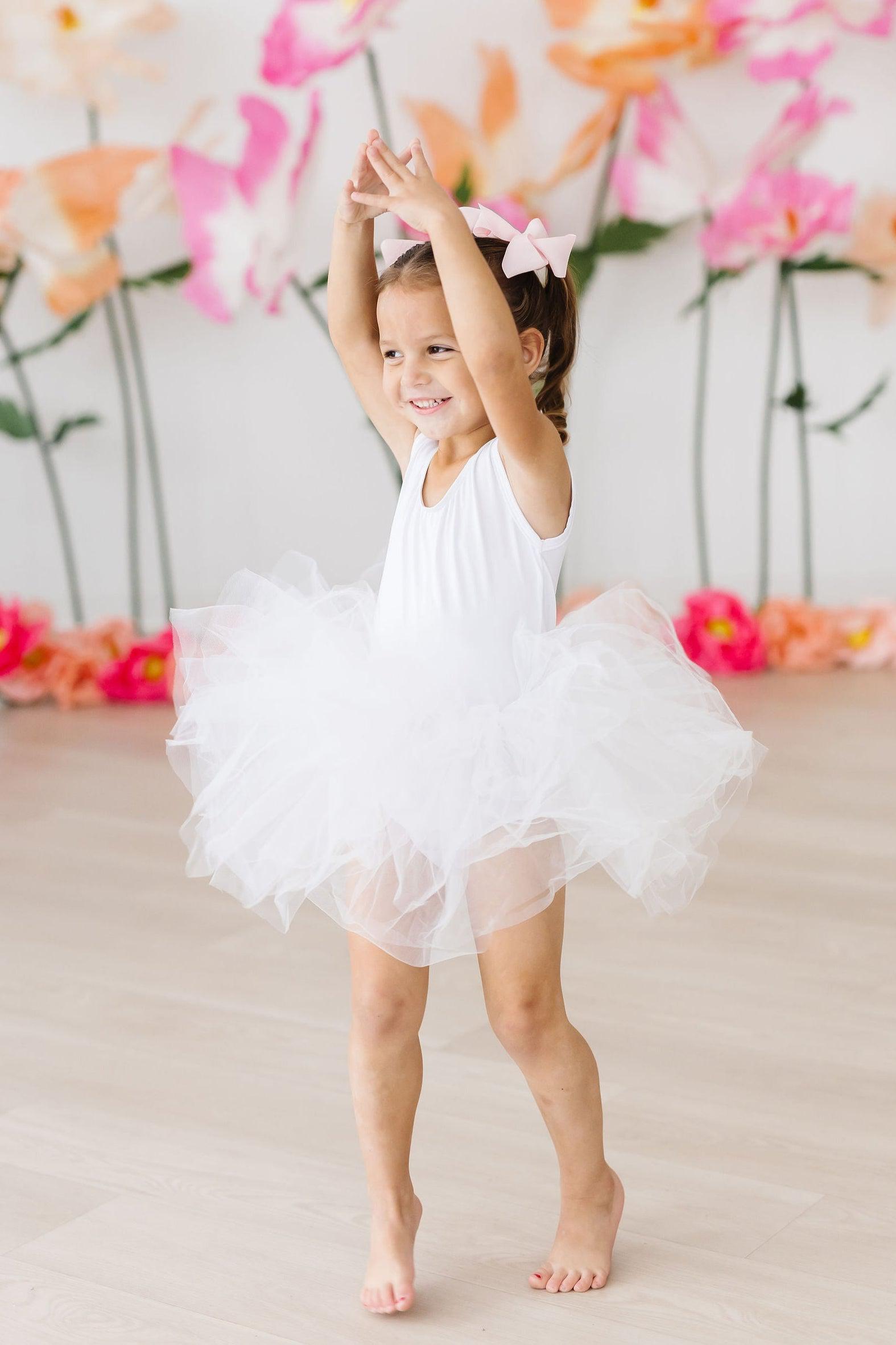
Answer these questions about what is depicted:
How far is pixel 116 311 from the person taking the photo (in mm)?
4215

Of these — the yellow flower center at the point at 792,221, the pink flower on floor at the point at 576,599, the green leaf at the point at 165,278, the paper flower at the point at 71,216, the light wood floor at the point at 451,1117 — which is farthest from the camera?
the pink flower on floor at the point at 576,599

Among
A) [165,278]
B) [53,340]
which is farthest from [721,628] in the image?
[53,340]

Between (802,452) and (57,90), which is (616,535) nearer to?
(802,452)

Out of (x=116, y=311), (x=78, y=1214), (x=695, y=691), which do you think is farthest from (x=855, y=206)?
(x=78, y=1214)

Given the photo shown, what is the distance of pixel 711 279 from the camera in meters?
3.95

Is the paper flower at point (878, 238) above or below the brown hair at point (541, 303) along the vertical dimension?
below

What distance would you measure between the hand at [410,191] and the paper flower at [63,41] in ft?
8.94

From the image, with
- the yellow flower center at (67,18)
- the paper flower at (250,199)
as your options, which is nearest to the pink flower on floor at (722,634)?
the paper flower at (250,199)

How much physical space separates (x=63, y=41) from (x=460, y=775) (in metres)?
3.02

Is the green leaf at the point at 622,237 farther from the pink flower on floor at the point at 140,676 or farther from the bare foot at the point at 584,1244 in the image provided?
the bare foot at the point at 584,1244

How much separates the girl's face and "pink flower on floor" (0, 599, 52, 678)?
2.53 meters

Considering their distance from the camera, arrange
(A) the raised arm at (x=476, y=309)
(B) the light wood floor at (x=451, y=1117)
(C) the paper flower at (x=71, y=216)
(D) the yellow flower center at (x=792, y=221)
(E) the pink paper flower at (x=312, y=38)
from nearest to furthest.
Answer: (A) the raised arm at (x=476, y=309) → (B) the light wood floor at (x=451, y=1117) → (E) the pink paper flower at (x=312, y=38) → (C) the paper flower at (x=71, y=216) → (D) the yellow flower center at (x=792, y=221)

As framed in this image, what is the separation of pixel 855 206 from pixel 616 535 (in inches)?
38.6

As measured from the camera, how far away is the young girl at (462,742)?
4.57 ft
